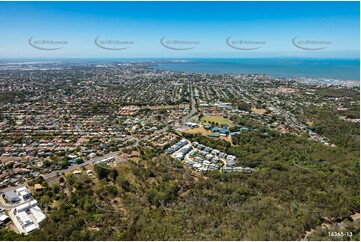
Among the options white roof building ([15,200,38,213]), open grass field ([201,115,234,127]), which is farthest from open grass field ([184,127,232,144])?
white roof building ([15,200,38,213])

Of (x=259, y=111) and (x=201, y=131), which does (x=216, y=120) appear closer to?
(x=201, y=131)

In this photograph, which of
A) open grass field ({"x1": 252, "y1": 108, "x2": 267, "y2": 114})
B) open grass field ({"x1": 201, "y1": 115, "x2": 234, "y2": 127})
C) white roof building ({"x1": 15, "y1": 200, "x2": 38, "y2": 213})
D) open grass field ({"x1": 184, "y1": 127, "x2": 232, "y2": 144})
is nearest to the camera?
white roof building ({"x1": 15, "y1": 200, "x2": 38, "y2": 213})

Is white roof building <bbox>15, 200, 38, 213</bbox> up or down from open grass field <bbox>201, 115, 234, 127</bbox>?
down

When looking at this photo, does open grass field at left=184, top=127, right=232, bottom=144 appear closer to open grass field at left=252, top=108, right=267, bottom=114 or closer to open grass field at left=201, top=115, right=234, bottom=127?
open grass field at left=201, top=115, right=234, bottom=127

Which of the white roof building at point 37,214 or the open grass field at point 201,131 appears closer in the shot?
the white roof building at point 37,214

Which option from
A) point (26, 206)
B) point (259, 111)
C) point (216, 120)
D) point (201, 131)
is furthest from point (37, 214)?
point (259, 111)

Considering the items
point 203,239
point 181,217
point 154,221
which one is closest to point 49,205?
point 154,221

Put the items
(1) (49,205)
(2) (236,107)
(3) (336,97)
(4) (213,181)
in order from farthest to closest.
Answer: (3) (336,97)
(2) (236,107)
(4) (213,181)
(1) (49,205)

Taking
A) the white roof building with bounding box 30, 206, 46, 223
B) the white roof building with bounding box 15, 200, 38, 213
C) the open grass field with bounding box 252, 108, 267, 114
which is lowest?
the white roof building with bounding box 30, 206, 46, 223

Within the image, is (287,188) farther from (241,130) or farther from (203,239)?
(241,130)

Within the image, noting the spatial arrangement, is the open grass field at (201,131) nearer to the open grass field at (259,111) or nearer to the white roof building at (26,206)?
the open grass field at (259,111)

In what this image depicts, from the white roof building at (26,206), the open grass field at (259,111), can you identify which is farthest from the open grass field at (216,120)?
the white roof building at (26,206)
